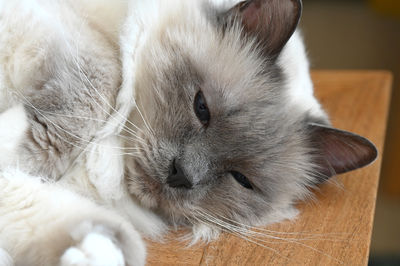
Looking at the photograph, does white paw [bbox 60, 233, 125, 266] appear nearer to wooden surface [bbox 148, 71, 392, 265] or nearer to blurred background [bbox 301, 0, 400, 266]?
wooden surface [bbox 148, 71, 392, 265]

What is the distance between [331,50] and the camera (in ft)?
11.0

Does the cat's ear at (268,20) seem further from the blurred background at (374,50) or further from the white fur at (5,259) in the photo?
the blurred background at (374,50)

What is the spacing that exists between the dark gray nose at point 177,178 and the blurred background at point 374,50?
206 cm

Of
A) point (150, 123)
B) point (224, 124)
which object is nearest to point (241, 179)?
point (224, 124)

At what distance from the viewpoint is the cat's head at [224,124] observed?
3.69 ft

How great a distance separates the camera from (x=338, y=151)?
126 centimetres

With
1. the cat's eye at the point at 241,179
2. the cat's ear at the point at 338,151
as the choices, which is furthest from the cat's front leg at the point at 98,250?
the cat's ear at the point at 338,151

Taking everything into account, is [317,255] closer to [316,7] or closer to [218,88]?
[218,88]

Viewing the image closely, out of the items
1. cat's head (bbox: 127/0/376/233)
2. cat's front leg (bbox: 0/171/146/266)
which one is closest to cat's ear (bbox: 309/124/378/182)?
cat's head (bbox: 127/0/376/233)

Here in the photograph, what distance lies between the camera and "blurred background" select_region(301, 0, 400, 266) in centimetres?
295

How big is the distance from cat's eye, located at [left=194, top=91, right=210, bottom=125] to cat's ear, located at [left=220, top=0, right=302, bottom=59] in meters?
0.20

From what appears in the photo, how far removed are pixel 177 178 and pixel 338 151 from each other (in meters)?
0.42

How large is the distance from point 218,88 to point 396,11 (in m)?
2.24

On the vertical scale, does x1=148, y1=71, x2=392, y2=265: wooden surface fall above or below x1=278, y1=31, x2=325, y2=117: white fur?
below
